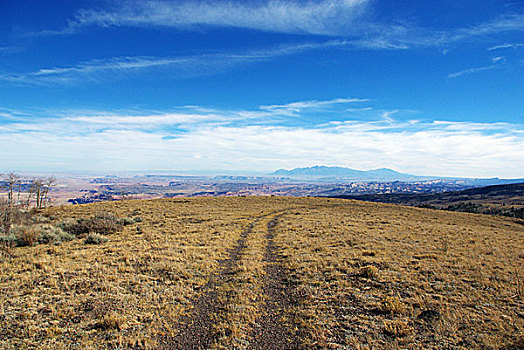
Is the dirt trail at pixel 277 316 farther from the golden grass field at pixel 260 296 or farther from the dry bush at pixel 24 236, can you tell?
the dry bush at pixel 24 236

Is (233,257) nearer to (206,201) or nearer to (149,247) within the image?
(149,247)

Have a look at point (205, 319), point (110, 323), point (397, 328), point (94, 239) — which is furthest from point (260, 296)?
point (94, 239)

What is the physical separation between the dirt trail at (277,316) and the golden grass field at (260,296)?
4 centimetres

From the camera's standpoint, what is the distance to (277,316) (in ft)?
25.6

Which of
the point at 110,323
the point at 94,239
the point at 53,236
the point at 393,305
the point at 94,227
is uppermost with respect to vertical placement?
the point at 393,305

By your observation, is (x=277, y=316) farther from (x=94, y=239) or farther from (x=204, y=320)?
(x=94, y=239)

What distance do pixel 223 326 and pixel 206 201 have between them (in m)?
40.0

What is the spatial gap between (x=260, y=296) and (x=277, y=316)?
57.4 inches

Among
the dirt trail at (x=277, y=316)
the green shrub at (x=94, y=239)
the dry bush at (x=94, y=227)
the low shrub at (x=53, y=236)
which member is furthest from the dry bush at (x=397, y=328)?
the dry bush at (x=94, y=227)

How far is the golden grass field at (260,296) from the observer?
21.6ft

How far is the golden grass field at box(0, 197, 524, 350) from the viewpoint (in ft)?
21.6

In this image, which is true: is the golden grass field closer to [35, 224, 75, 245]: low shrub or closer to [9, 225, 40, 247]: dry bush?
[35, 224, 75, 245]: low shrub

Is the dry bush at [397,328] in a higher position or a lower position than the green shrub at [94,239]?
higher

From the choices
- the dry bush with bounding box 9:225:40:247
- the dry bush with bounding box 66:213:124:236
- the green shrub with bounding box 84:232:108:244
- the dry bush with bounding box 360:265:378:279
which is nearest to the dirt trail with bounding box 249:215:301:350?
the dry bush with bounding box 360:265:378:279
